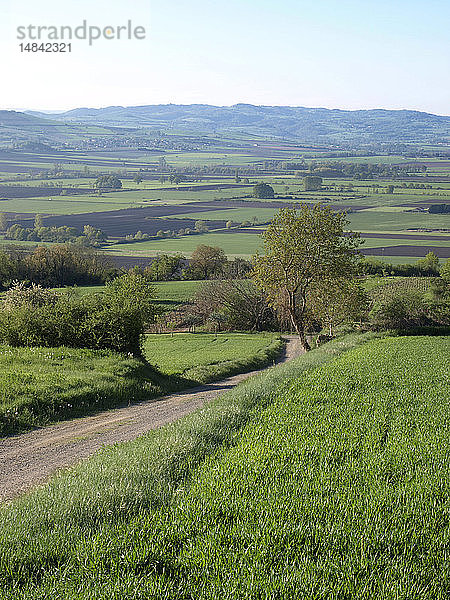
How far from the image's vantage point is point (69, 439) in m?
15.5

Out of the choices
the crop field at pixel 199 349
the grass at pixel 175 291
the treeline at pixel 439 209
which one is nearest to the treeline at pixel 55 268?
the grass at pixel 175 291

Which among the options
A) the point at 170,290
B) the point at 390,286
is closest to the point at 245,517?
the point at 390,286

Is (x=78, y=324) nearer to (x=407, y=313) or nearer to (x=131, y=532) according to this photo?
(x=131, y=532)

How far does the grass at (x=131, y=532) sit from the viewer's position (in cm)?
668

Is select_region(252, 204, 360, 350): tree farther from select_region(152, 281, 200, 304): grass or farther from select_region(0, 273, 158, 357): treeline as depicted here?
select_region(152, 281, 200, 304): grass

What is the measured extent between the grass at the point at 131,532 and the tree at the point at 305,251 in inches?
1261

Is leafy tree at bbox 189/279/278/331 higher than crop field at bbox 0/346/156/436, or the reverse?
crop field at bbox 0/346/156/436

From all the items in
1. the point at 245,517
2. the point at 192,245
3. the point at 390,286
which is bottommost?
the point at 390,286

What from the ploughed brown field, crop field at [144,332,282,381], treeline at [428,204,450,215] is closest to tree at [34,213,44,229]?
the ploughed brown field

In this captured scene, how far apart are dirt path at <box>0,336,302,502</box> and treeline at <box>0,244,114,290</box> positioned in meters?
71.1

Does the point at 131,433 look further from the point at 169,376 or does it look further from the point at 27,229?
the point at 27,229

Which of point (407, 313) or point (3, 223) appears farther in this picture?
point (3, 223)

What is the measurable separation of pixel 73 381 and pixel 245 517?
534 inches

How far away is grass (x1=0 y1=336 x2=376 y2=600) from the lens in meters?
6.68
